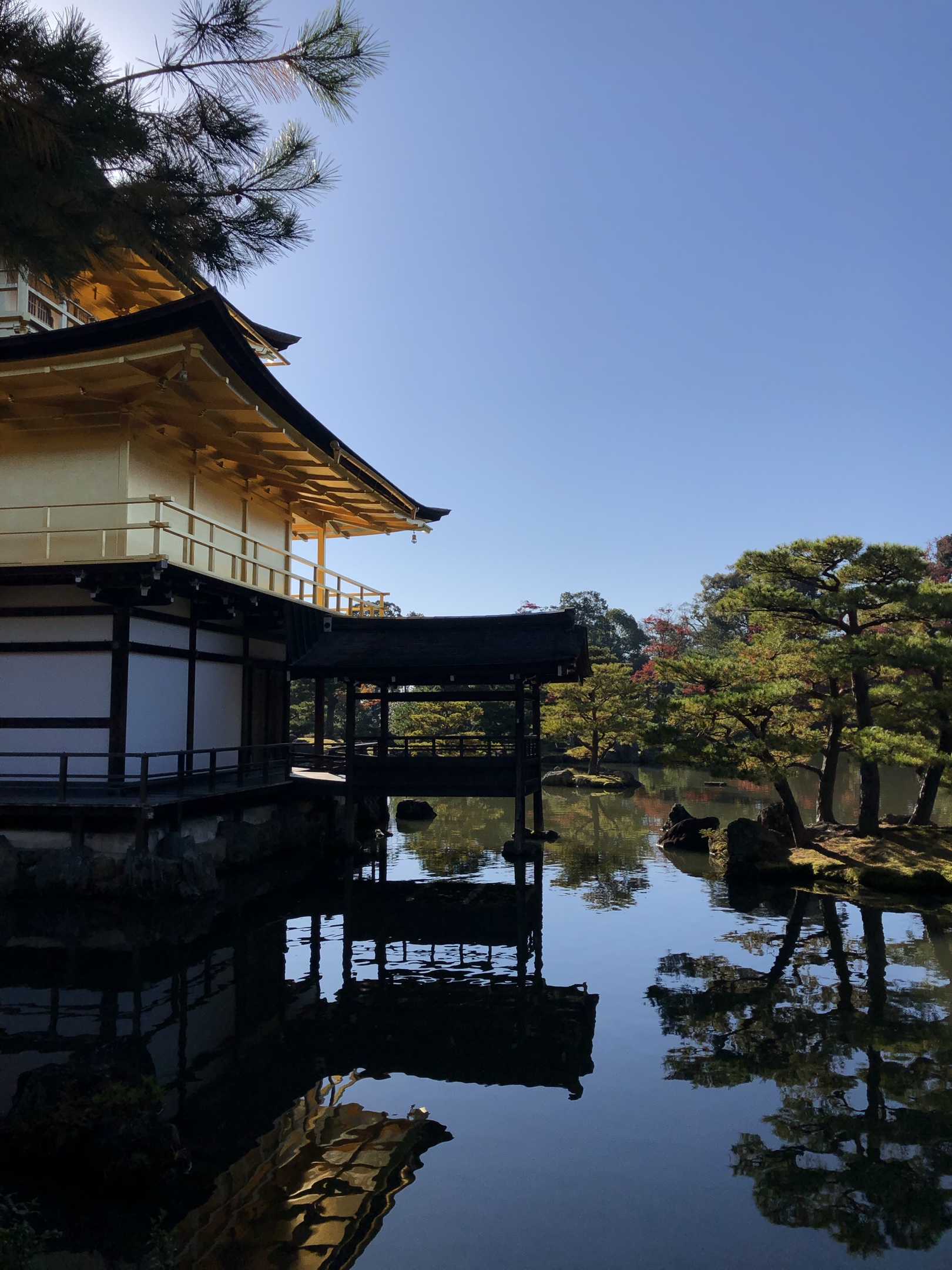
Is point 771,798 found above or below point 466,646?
below

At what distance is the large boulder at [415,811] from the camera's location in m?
24.7

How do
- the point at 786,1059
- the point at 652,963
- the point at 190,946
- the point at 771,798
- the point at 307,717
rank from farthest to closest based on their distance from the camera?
1. the point at 307,717
2. the point at 771,798
3. the point at 190,946
4. the point at 652,963
5. the point at 786,1059

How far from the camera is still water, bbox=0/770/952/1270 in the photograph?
5090mm

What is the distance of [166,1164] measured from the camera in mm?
5438

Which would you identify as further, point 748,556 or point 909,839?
point 748,556

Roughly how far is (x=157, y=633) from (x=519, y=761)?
24.4 feet

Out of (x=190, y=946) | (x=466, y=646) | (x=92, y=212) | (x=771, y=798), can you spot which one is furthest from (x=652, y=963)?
(x=771, y=798)

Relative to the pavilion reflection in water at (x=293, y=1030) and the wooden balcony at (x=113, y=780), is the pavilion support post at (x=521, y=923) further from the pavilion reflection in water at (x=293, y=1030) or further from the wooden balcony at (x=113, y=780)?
the wooden balcony at (x=113, y=780)

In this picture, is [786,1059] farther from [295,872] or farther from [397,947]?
[295,872]

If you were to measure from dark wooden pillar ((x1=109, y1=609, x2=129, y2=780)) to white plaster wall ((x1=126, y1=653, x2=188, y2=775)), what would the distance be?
0.71 feet

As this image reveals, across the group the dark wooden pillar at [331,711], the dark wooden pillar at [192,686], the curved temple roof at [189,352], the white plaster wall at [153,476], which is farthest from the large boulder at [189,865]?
the dark wooden pillar at [331,711]

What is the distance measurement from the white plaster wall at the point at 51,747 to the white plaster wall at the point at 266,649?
17.3 ft

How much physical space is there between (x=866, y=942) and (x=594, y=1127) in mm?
6502

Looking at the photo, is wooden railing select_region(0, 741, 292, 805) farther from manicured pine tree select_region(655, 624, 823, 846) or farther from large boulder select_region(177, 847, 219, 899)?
manicured pine tree select_region(655, 624, 823, 846)
